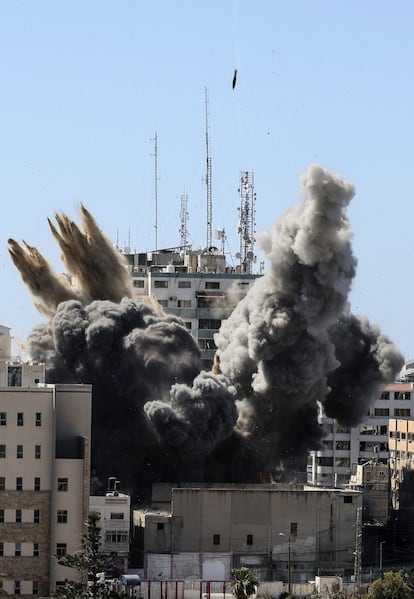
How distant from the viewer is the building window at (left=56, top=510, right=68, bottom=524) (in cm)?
7912

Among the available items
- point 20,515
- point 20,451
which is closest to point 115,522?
point 20,515

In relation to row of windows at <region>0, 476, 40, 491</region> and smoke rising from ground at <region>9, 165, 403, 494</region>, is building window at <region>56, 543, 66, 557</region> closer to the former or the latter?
row of windows at <region>0, 476, 40, 491</region>

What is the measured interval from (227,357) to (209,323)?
20.6 meters

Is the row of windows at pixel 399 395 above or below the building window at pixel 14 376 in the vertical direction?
above

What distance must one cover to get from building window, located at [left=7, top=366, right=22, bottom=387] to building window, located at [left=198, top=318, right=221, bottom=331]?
36.4 metres

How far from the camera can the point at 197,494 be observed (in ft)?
297

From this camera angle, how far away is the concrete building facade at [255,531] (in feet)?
294

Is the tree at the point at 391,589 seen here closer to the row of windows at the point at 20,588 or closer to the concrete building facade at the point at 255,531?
the concrete building facade at the point at 255,531

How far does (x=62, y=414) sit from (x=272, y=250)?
2561 cm

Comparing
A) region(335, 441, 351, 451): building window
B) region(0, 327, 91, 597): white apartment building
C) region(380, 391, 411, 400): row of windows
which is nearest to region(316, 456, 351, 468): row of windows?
region(335, 441, 351, 451): building window

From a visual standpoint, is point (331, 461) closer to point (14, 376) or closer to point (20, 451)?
point (14, 376)

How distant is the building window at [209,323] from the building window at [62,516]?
49.9 m

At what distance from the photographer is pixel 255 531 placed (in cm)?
9038

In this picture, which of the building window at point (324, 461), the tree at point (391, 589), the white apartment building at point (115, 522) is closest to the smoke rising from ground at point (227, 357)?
the white apartment building at point (115, 522)
